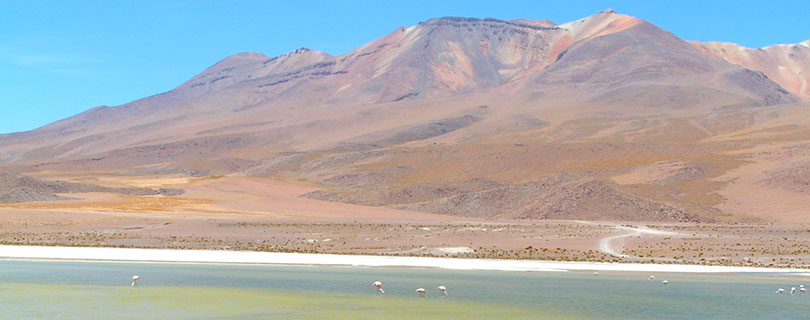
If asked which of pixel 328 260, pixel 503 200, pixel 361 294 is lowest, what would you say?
pixel 361 294

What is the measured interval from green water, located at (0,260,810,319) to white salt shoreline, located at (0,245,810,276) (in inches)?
77.0

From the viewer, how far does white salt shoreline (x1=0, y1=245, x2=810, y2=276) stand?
116 ft

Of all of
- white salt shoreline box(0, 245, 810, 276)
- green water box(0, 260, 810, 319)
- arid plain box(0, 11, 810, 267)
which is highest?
arid plain box(0, 11, 810, 267)

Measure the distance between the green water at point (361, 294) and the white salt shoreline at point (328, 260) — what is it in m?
1.96

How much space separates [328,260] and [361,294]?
1143 centimetres

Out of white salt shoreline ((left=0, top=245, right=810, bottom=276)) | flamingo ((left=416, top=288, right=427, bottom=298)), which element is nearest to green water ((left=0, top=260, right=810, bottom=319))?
flamingo ((left=416, top=288, right=427, bottom=298))

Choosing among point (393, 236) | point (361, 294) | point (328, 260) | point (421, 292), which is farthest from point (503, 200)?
point (361, 294)

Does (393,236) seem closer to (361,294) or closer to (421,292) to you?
(421,292)

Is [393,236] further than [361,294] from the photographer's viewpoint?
Yes

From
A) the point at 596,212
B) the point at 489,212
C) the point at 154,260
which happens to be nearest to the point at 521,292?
the point at 154,260

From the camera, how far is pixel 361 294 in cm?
2611

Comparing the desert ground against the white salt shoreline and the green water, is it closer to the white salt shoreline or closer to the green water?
the white salt shoreline

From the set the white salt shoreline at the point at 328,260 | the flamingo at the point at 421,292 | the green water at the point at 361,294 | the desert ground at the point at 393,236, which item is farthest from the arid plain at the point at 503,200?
the flamingo at the point at 421,292

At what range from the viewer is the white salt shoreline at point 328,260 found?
116 ft
